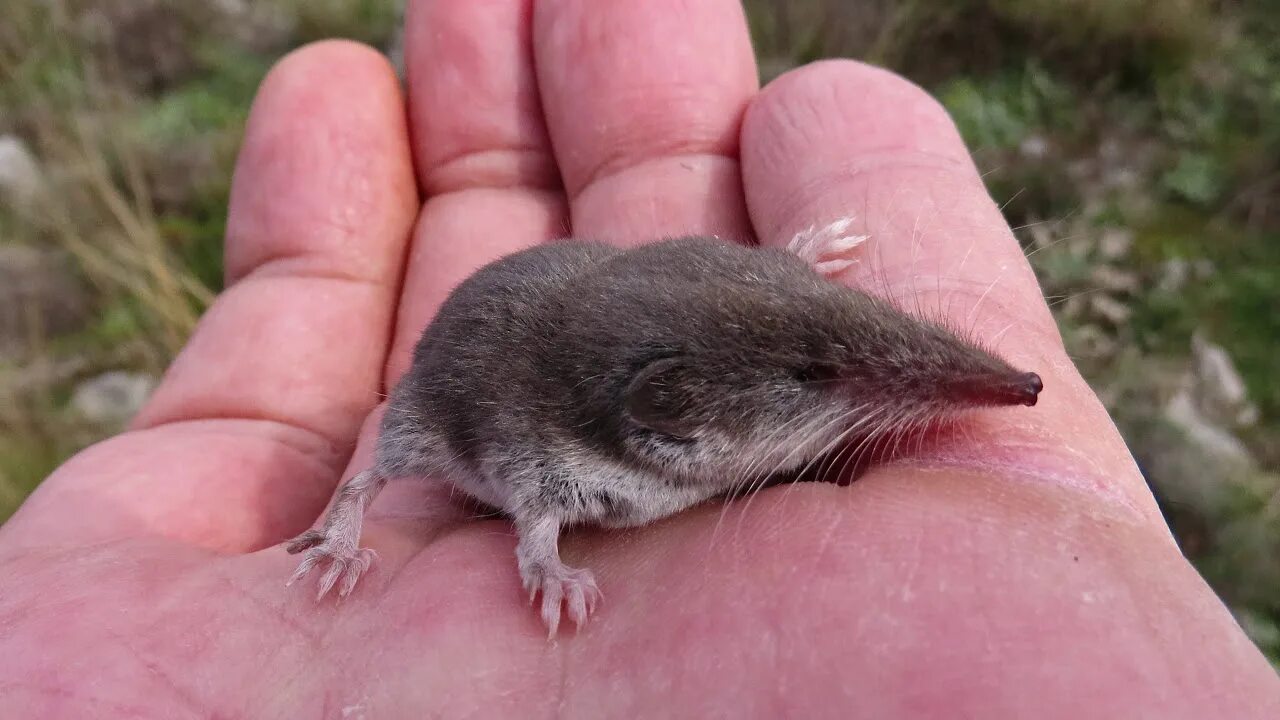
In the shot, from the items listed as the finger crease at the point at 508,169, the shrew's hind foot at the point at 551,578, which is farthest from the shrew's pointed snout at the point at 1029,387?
the finger crease at the point at 508,169

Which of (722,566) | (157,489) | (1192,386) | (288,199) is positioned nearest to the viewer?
(722,566)

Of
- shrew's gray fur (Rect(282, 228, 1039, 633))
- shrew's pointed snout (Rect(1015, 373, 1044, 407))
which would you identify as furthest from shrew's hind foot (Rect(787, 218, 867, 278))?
shrew's pointed snout (Rect(1015, 373, 1044, 407))

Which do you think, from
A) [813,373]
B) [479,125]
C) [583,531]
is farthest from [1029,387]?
[479,125]

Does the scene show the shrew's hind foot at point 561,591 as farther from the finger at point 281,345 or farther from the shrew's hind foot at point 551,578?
the finger at point 281,345

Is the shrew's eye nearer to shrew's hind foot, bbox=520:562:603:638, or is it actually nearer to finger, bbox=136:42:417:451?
shrew's hind foot, bbox=520:562:603:638

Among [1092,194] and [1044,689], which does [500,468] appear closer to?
[1044,689]

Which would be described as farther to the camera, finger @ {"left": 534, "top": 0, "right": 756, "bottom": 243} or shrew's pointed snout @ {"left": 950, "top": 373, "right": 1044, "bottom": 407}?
finger @ {"left": 534, "top": 0, "right": 756, "bottom": 243}

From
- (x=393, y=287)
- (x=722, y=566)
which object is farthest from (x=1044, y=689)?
(x=393, y=287)
